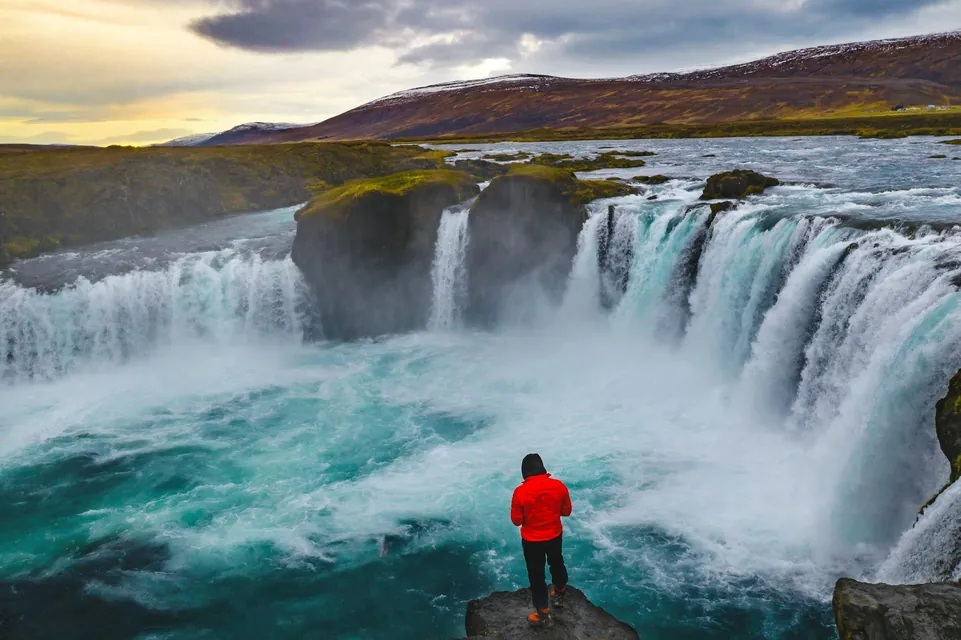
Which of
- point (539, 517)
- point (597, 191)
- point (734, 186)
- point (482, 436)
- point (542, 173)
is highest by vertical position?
point (542, 173)

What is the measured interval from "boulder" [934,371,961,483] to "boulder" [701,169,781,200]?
18784 millimetres

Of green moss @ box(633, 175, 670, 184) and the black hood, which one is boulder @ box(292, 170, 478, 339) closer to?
green moss @ box(633, 175, 670, 184)

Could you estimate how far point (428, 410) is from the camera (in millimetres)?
23250

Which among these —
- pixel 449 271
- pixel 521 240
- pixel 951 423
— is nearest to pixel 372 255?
pixel 449 271

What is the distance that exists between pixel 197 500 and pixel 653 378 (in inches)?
620

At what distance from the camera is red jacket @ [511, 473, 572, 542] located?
8.83 metres

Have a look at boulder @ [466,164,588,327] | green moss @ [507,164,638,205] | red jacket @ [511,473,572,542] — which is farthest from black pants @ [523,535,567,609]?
green moss @ [507,164,638,205]

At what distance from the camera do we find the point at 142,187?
44.3 m

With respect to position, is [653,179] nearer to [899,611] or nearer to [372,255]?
[372,255]

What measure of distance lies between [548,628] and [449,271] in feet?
78.4

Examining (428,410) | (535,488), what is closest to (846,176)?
(428,410)

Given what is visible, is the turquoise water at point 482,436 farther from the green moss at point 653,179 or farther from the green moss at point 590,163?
the green moss at point 590,163

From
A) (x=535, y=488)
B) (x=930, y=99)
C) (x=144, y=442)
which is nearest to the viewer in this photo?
(x=535, y=488)

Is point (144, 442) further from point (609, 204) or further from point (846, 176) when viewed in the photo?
point (846, 176)
